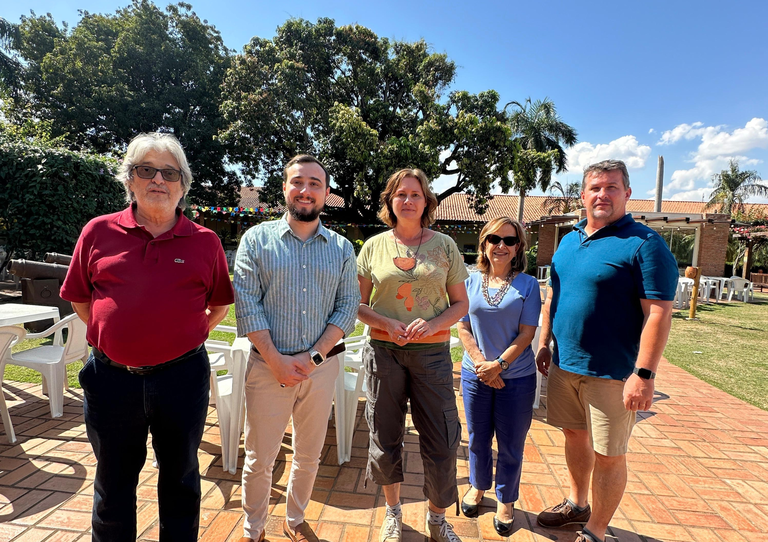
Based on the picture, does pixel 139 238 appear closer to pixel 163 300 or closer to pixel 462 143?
pixel 163 300

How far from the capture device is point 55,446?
2.82 meters

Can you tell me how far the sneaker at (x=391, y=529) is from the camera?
198 centimetres

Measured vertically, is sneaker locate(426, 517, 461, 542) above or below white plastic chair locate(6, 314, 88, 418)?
below

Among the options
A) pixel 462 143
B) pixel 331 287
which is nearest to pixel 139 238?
pixel 331 287

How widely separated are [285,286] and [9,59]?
75.7 ft

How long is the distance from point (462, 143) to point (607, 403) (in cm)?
1443

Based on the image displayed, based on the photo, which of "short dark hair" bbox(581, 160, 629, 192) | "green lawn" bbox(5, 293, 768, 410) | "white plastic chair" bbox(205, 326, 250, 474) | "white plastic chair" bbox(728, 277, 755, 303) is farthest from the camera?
"white plastic chair" bbox(728, 277, 755, 303)

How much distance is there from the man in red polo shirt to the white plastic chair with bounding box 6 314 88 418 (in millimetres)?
2042

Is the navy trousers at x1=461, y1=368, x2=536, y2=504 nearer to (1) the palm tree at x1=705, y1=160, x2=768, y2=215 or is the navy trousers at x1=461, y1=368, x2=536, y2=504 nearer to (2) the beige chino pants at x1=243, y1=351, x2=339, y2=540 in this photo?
(2) the beige chino pants at x1=243, y1=351, x2=339, y2=540

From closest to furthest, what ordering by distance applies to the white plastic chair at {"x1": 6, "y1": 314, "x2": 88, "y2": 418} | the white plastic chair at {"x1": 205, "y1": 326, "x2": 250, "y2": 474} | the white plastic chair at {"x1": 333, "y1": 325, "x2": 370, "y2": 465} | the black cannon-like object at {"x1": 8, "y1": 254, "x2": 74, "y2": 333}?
1. the white plastic chair at {"x1": 205, "y1": 326, "x2": 250, "y2": 474}
2. the white plastic chair at {"x1": 333, "y1": 325, "x2": 370, "y2": 465}
3. the white plastic chair at {"x1": 6, "y1": 314, "x2": 88, "y2": 418}
4. the black cannon-like object at {"x1": 8, "y1": 254, "x2": 74, "y2": 333}

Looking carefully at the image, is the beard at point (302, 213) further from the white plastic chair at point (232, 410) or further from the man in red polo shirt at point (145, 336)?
the white plastic chair at point (232, 410)

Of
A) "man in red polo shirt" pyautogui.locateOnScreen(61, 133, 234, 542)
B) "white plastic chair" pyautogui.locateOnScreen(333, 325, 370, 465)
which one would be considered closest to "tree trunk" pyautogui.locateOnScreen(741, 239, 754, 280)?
"white plastic chair" pyautogui.locateOnScreen(333, 325, 370, 465)

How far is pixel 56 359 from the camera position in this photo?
3273 mm

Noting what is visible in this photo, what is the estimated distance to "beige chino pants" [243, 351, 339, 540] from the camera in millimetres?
1813
